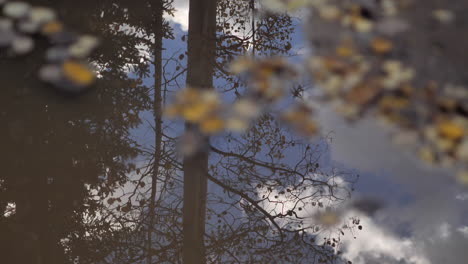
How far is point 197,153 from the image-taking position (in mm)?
5758

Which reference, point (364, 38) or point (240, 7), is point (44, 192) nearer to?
point (240, 7)

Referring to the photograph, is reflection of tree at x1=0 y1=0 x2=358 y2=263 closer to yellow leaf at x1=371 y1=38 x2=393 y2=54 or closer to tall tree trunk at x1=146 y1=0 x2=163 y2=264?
tall tree trunk at x1=146 y1=0 x2=163 y2=264

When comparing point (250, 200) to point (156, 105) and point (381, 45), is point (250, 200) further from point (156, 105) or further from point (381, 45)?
point (381, 45)

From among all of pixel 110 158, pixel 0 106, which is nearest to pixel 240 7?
pixel 110 158

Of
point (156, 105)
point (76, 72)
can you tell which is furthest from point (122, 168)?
point (76, 72)

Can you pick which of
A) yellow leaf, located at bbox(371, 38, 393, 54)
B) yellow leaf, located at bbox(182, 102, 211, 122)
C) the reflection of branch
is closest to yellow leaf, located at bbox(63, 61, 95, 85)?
yellow leaf, located at bbox(182, 102, 211, 122)

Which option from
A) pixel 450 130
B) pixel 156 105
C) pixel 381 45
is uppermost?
pixel 156 105

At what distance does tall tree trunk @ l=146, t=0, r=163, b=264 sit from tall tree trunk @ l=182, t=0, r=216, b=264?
0.80m

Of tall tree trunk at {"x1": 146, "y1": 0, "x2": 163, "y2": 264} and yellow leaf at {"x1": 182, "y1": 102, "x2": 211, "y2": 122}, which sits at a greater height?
tall tree trunk at {"x1": 146, "y1": 0, "x2": 163, "y2": 264}

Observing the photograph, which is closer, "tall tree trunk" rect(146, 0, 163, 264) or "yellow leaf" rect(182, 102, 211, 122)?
"yellow leaf" rect(182, 102, 211, 122)

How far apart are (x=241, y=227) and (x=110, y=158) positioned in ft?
7.13

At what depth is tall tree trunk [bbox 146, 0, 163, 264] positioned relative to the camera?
664 cm

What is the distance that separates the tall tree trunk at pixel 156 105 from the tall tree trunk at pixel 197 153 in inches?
31.5

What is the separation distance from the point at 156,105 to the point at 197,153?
154 cm
